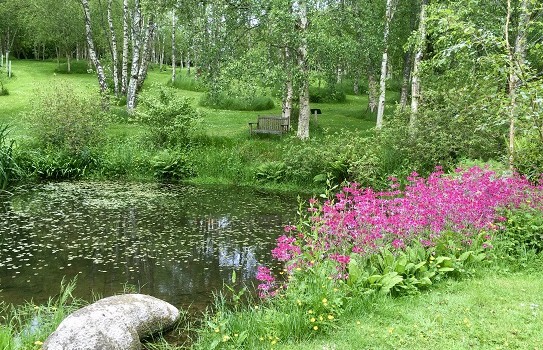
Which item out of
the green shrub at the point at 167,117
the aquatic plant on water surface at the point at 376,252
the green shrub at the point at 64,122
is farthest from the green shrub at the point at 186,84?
the aquatic plant on water surface at the point at 376,252

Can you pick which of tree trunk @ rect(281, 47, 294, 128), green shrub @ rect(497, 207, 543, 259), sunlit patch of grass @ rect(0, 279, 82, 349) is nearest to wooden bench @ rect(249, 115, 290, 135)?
Answer: tree trunk @ rect(281, 47, 294, 128)

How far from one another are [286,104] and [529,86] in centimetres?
1197

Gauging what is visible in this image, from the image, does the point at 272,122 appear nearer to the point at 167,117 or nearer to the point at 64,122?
the point at 167,117

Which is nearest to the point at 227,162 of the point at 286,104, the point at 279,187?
the point at 279,187

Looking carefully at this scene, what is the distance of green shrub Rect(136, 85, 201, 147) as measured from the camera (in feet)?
53.3

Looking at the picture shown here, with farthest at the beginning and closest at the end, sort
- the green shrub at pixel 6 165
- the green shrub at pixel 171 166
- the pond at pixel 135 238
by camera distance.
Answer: the green shrub at pixel 171 166 → the green shrub at pixel 6 165 → the pond at pixel 135 238

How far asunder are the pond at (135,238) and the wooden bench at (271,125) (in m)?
4.16

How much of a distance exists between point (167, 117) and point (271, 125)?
3953 millimetres

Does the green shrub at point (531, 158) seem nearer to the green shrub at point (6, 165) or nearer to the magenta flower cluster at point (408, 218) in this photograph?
the magenta flower cluster at point (408, 218)

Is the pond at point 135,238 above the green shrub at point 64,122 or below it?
below

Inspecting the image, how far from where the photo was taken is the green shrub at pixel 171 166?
50.7 ft

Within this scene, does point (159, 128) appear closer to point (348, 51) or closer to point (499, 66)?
point (348, 51)

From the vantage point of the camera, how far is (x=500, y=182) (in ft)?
23.4

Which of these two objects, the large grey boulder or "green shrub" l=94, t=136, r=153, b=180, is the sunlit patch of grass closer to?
the large grey boulder
